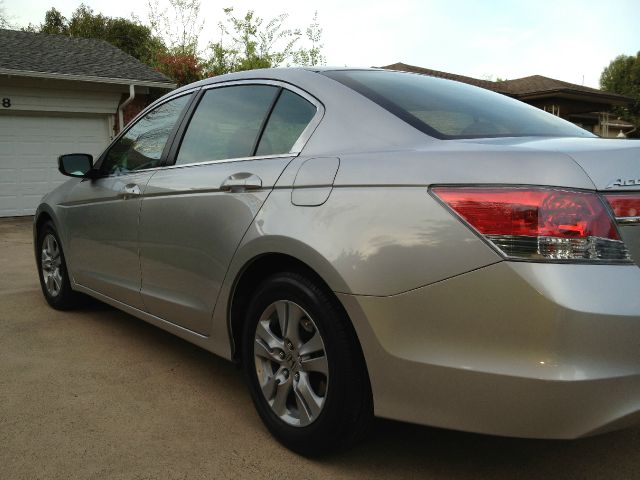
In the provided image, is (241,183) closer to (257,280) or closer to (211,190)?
(211,190)

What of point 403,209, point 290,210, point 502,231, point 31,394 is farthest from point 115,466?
point 502,231

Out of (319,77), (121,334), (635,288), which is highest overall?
(319,77)

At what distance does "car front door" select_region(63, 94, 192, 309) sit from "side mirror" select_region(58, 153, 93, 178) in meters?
0.09

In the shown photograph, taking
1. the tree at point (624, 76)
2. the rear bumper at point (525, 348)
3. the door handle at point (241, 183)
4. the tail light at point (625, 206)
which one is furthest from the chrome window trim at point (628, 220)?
the tree at point (624, 76)

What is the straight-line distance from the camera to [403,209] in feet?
6.85

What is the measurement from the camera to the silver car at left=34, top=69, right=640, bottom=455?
1849mm

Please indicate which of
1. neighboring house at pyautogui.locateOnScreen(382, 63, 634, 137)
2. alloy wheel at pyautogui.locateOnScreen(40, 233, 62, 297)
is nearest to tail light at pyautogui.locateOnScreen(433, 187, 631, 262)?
alloy wheel at pyautogui.locateOnScreen(40, 233, 62, 297)

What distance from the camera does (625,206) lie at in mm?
1896

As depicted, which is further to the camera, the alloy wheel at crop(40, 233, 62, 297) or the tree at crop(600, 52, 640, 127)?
the tree at crop(600, 52, 640, 127)

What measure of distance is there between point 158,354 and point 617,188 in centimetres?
293

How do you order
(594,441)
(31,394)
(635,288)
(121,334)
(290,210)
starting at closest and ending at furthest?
(635,288), (290,210), (594,441), (31,394), (121,334)

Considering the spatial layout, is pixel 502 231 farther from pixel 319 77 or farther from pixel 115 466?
pixel 115 466

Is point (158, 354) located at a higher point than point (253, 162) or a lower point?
lower

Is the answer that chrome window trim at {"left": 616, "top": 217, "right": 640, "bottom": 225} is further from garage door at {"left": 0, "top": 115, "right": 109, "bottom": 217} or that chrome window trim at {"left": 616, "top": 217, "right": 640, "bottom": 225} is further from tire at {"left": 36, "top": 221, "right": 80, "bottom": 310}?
garage door at {"left": 0, "top": 115, "right": 109, "bottom": 217}
